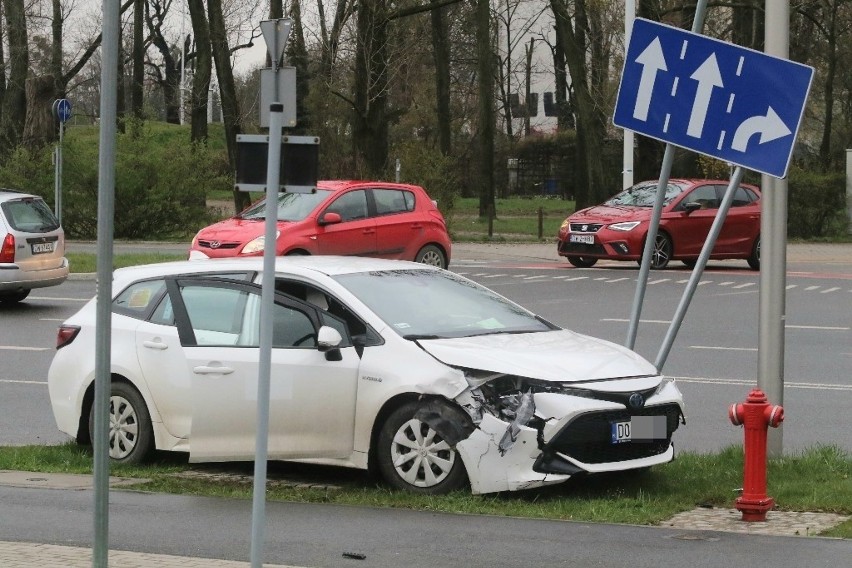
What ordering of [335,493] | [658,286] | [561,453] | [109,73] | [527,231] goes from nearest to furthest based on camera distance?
[109,73] → [561,453] → [335,493] → [658,286] → [527,231]

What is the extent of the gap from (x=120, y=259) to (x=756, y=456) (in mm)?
20628

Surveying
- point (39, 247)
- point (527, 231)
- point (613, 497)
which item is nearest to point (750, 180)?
point (527, 231)

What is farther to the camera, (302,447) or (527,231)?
(527,231)

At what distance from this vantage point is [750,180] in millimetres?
37219

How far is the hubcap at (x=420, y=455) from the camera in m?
8.95

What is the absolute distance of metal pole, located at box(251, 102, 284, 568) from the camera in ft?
19.1

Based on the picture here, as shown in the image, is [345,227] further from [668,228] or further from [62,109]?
[62,109]

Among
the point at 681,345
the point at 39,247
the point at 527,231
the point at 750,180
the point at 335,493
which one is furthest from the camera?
the point at 527,231

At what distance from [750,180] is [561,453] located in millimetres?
29460

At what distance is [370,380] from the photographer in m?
9.26

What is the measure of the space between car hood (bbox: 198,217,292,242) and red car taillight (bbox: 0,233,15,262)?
9.82ft

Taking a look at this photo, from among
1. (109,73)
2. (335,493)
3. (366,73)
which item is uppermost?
(366,73)

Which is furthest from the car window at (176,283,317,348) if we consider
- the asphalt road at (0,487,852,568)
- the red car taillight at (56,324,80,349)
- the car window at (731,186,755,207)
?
the car window at (731,186,755,207)

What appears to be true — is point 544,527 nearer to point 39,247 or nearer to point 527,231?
point 39,247
